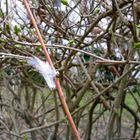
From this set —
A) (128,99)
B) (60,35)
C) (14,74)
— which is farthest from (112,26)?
(128,99)

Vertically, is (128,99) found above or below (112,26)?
below

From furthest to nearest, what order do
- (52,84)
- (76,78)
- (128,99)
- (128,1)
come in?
A: (128,99), (76,78), (128,1), (52,84)

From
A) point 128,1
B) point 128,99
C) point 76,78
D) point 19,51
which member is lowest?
point 128,99

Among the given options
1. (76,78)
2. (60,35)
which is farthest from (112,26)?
(76,78)

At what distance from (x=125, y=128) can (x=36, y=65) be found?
5.32m

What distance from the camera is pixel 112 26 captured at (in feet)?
9.79

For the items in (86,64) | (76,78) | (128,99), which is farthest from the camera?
(128,99)

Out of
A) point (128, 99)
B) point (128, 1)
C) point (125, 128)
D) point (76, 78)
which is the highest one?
point (128, 1)

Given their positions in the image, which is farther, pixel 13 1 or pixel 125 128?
pixel 125 128

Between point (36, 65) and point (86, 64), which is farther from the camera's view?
point (86, 64)

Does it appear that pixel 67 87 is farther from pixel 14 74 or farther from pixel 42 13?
pixel 42 13

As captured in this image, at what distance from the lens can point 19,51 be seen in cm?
287

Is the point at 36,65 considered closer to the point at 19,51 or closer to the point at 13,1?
the point at 19,51

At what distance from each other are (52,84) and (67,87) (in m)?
3.31
